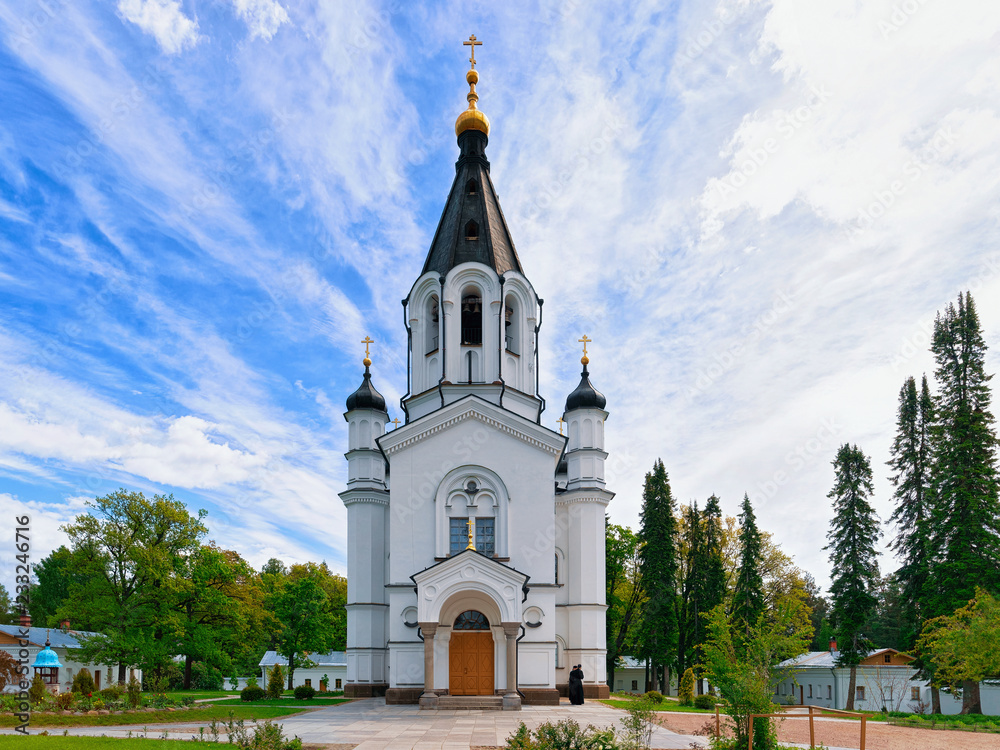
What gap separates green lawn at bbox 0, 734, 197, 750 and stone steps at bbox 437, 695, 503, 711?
411 inches

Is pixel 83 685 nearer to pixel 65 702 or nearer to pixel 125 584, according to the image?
pixel 65 702

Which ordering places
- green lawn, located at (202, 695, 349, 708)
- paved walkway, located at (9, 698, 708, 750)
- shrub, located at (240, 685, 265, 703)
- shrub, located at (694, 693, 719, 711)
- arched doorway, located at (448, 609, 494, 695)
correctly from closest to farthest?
paved walkway, located at (9, 698, 708, 750), arched doorway, located at (448, 609, 494, 695), green lawn, located at (202, 695, 349, 708), shrub, located at (240, 685, 265, 703), shrub, located at (694, 693, 719, 711)

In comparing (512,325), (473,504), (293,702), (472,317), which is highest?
(472,317)

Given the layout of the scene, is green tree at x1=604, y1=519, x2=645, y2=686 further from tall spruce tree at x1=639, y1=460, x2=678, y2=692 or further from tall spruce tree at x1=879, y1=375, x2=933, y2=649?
tall spruce tree at x1=879, y1=375, x2=933, y2=649

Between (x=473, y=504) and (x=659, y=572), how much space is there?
65.7 feet

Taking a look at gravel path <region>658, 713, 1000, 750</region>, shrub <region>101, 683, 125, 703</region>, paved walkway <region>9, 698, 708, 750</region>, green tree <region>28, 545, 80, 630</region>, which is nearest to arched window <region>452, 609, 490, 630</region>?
paved walkway <region>9, 698, 708, 750</region>

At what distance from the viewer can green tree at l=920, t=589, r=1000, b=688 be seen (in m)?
23.6

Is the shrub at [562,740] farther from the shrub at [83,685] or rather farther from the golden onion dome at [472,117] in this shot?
the golden onion dome at [472,117]

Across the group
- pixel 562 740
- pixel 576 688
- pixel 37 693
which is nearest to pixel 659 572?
pixel 576 688

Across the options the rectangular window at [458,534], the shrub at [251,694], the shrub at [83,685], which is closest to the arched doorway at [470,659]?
the rectangular window at [458,534]

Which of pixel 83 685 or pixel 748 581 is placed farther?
pixel 748 581

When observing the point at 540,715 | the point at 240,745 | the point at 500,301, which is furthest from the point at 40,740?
the point at 500,301

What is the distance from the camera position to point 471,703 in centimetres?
2348

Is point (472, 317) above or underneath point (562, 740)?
above
